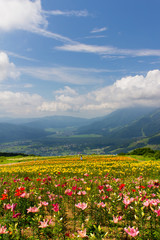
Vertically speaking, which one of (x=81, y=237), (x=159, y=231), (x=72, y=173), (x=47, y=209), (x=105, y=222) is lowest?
(x=72, y=173)

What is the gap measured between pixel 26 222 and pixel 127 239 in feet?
9.65

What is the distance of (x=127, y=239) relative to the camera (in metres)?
3.64

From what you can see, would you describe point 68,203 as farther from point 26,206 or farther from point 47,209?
point 26,206

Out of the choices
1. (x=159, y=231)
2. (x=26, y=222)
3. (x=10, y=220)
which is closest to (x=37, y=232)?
(x=10, y=220)

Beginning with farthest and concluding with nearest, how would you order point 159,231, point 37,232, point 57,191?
point 57,191, point 37,232, point 159,231

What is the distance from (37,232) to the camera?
3.57m

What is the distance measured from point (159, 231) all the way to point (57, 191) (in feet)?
15.5

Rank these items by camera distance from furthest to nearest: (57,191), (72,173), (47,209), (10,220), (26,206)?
1. (72,173)
2. (57,191)
3. (47,209)
4. (26,206)
5. (10,220)

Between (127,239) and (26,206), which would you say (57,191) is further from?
(127,239)

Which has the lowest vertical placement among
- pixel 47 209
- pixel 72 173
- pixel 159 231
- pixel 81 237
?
pixel 72 173

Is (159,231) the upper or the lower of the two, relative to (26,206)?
upper

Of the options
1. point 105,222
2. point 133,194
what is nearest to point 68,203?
point 105,222

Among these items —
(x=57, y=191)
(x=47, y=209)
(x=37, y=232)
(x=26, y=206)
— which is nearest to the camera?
(x=37, y=232)

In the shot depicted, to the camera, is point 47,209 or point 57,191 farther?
point 57,191
